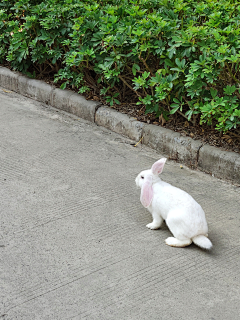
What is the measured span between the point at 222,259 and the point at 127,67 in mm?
2691

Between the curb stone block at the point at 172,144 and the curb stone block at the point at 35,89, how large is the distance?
6.22ft

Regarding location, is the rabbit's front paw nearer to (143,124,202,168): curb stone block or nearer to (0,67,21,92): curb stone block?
(143,124,202,168): curb stone block

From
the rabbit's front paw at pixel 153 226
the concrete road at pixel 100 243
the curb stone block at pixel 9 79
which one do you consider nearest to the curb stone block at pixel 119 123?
the concrete road at pixel 100 243

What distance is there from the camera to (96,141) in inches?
193

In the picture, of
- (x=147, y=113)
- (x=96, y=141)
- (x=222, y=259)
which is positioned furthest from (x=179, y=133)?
(x=222, y=259)

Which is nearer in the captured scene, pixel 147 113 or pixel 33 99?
pixel 147 113

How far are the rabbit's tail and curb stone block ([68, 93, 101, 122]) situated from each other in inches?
109

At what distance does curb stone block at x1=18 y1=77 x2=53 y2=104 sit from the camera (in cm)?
606

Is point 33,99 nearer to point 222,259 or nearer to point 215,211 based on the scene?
point 215,211

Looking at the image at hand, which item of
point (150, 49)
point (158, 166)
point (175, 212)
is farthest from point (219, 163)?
point (150, 49)

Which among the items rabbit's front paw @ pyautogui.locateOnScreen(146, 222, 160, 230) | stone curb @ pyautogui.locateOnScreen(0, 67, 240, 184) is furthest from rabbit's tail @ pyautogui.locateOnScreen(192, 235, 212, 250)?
stone curb @ pyautogui.locateOnScreen(0, 67, 240, 184)

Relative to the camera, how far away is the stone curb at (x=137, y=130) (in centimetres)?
407

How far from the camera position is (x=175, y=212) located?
302cm

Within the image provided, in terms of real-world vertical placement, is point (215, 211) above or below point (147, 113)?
below
